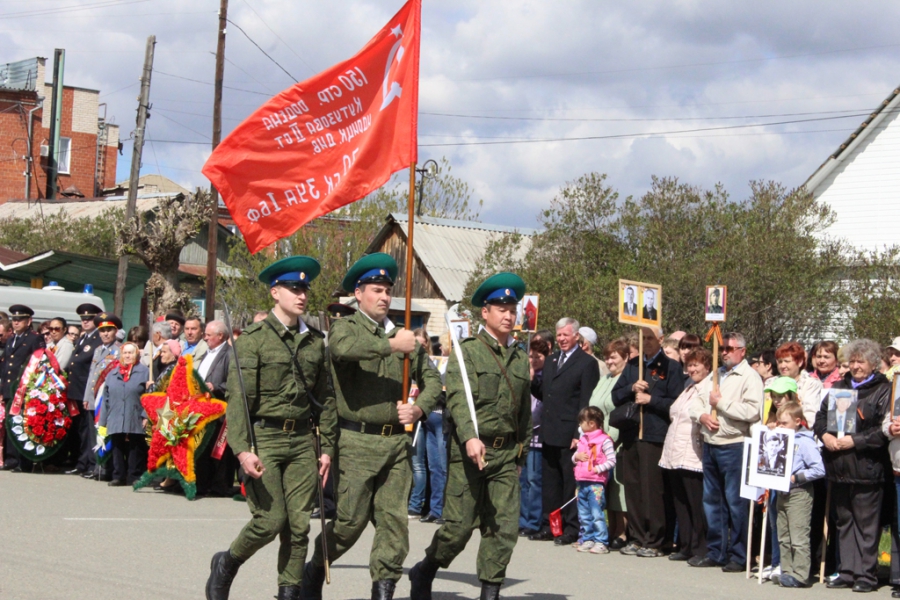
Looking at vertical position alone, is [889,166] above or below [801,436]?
above

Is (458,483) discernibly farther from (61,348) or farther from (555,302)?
(555,302)

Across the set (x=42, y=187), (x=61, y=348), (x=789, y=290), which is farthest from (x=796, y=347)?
(x=42, y=187)

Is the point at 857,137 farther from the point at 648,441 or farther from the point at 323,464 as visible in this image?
the point at 323,464

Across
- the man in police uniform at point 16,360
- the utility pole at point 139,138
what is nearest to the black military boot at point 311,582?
the man in police uniform at point 16,360

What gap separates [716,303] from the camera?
1026 cm

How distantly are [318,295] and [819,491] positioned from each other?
33.3m

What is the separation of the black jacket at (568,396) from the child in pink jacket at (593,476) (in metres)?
0.20

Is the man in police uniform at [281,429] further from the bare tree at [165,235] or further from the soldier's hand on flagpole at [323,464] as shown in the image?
the bare tree at [165,235]

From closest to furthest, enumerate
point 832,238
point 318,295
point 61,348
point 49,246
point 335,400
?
point 335,400, point 61,348, point 832,238, point 318,295, point 49,246

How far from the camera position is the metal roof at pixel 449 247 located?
4091 cm

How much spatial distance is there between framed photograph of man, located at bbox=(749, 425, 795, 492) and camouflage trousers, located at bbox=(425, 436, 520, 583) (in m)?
2.85

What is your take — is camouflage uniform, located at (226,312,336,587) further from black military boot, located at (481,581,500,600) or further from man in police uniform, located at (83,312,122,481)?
man in police uniform, located at (83,312,122,481)

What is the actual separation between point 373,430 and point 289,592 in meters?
1.02

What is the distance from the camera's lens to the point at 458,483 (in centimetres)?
Answer: 668
